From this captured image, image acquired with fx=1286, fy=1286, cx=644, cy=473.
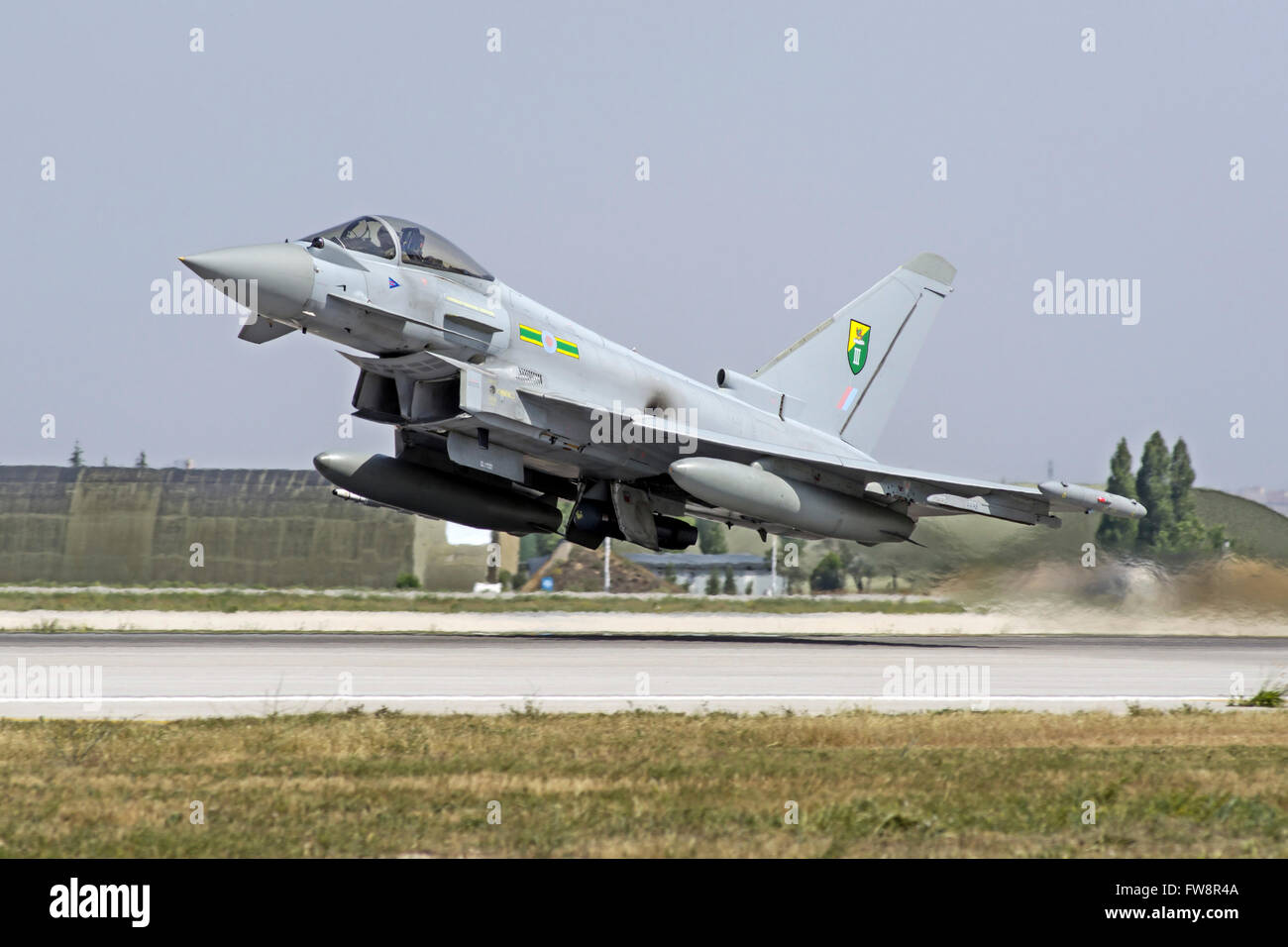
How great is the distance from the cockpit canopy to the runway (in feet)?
18.0

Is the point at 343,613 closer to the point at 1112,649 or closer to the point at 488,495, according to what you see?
the point at 488,495

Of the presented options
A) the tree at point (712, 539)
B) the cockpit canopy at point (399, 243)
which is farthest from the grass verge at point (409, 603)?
the tree at point (712, 539)

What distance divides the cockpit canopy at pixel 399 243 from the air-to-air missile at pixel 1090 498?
31.0 feet

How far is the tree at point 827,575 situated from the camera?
107 ft

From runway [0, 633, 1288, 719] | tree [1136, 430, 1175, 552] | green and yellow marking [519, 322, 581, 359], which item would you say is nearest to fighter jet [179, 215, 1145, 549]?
green and yellow marking [519, 322, 581, 359]

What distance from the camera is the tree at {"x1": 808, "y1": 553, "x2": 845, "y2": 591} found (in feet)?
107

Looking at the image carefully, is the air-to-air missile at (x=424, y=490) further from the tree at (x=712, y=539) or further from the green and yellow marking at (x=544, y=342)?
the tree at (x=712, y=539)

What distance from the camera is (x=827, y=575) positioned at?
34.5 m

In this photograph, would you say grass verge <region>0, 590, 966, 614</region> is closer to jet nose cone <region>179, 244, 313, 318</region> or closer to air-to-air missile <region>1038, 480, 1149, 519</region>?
air-to-air missile <region>1038, 480, 1149, 519</region>

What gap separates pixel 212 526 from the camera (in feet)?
124

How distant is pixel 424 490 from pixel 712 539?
32464 millimetres

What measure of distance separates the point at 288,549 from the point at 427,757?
3041cm

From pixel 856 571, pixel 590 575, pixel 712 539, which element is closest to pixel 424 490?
pixel 856 571
